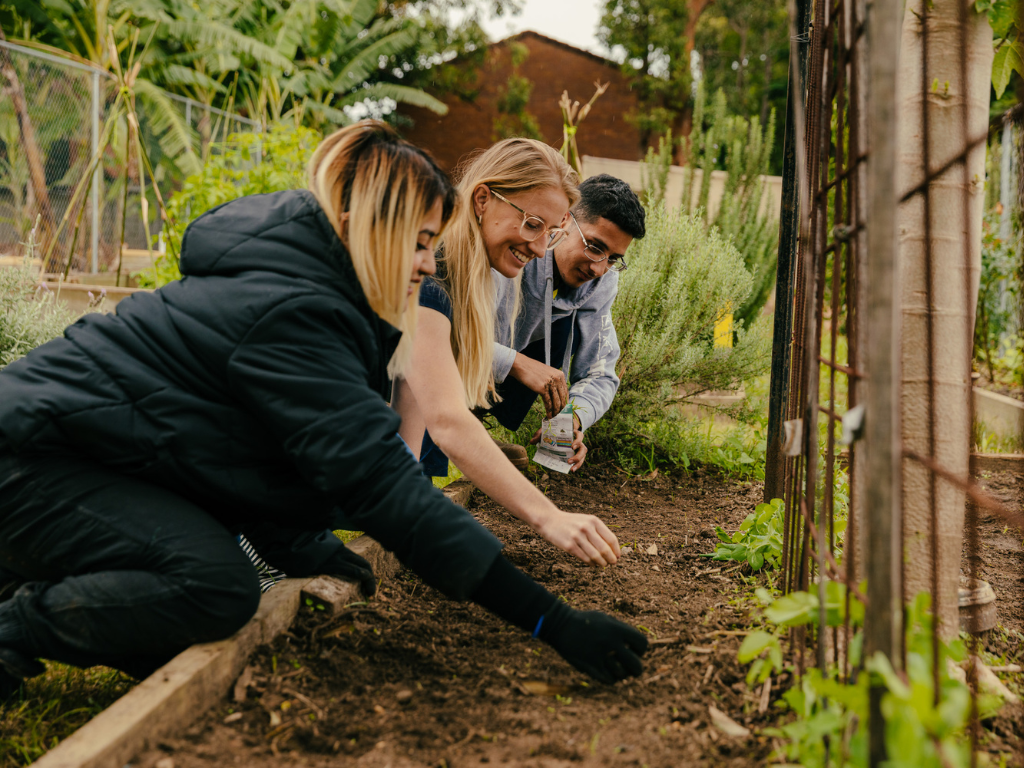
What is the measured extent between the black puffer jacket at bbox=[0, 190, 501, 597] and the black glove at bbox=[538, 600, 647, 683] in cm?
20

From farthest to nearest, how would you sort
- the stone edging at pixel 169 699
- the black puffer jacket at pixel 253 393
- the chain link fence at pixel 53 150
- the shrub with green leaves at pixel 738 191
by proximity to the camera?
the chain link fence at pixel 53 150 → the shrub with green leaves at pixel 738 191 → the black puffer jacket at pixel 253 393 → the stone edging at pixel 169 699

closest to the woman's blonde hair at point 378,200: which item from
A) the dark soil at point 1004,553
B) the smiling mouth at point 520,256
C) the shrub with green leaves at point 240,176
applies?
the smiling mouth at point 520,256

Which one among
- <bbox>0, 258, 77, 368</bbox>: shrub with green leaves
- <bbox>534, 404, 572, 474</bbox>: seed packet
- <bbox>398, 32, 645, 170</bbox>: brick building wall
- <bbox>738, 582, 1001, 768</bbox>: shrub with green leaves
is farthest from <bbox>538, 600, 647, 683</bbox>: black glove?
<bbox>398, 32, 645, 170</bbox>: brick building wall

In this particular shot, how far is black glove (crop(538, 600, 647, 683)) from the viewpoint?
1.47 metres

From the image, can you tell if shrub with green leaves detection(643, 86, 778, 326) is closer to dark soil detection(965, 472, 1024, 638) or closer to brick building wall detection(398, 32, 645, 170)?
dark soil detection(965, 472, 1024, 638)

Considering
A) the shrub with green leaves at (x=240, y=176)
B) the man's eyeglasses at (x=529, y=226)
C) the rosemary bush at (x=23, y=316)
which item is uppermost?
the shrub with green leaves at (x=240, y=176)

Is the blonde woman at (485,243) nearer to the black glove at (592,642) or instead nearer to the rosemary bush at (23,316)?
the black glove at (592,642)

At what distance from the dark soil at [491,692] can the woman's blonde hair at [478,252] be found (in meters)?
0.72

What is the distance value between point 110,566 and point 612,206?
6.27 ft

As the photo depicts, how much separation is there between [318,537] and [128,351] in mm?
729

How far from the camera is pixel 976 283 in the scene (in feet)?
5.21

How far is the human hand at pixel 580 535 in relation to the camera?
164cm

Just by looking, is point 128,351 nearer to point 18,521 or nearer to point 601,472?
point 18,521

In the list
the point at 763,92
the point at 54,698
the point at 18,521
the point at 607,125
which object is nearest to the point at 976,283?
the point at 18,521
